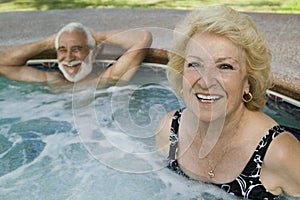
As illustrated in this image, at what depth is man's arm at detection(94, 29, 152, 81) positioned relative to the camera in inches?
150

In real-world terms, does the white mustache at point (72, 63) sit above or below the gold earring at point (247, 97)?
below

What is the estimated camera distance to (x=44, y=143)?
3.30 m

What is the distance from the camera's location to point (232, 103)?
201 cm

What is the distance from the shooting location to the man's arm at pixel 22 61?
4094 millimetres

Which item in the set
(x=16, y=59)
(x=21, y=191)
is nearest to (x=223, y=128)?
(x=21, y=191)

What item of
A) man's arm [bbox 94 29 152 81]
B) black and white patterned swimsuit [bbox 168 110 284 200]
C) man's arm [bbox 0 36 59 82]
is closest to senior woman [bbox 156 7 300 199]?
black and white patterned swimsuit [bbox 168 110 284 200]

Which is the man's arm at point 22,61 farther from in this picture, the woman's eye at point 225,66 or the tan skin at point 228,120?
the woman's eye at point 225,66

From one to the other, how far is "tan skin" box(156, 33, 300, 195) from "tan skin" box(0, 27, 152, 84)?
5.41ft

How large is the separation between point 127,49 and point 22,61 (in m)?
1.01

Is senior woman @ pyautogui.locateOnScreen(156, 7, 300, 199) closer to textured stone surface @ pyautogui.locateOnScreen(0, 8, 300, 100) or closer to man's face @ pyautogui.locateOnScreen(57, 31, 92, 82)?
textured stone surface @ pyautogui.locateOnScreen(0, 8, 300, 100)

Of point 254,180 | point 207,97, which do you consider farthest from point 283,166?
point 207,97

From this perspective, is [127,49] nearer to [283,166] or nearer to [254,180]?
[254,180]

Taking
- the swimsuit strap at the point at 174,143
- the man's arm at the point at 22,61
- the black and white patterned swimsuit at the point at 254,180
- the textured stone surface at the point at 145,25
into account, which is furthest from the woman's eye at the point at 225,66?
the man's arm at the point at 22,61

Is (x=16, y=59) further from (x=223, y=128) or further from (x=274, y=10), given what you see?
(x=274, y=10)
